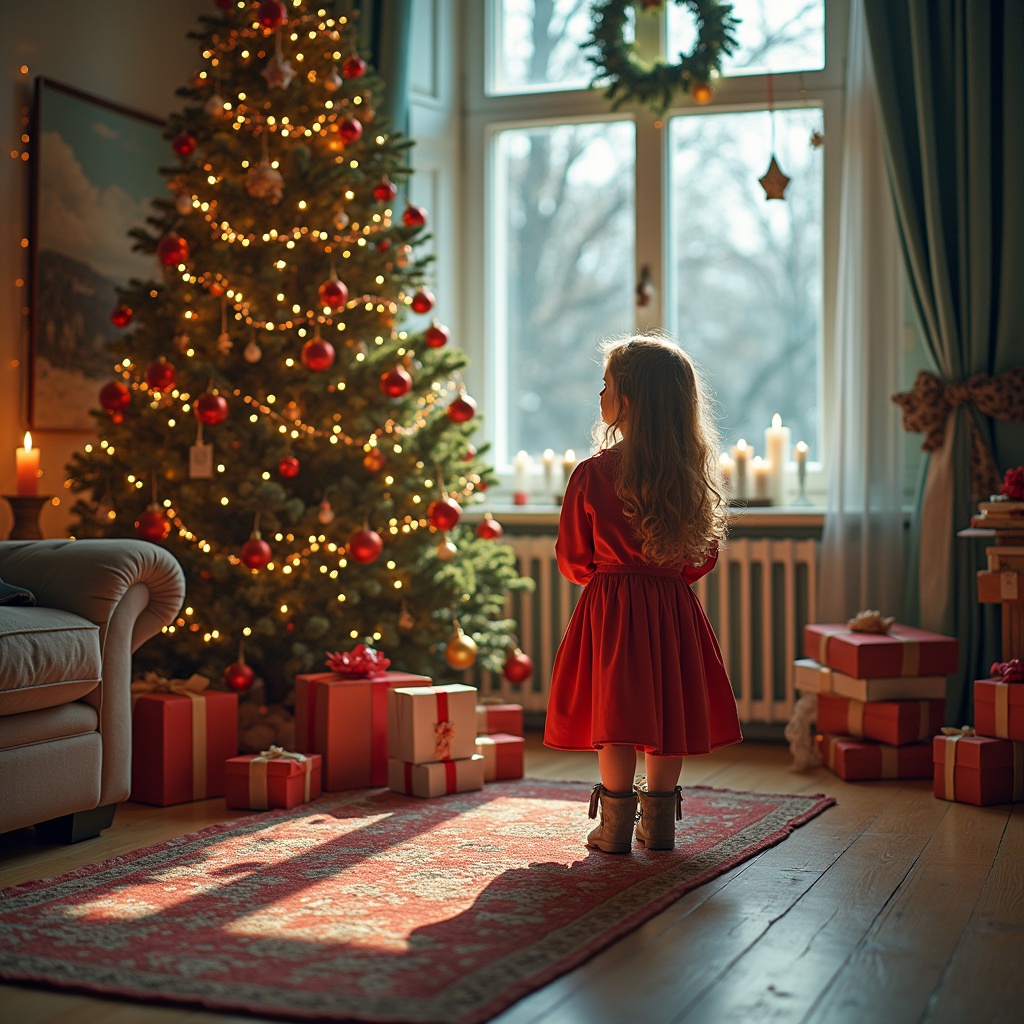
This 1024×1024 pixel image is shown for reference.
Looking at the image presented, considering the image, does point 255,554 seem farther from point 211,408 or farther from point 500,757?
point 500,757

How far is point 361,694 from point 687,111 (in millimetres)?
2579

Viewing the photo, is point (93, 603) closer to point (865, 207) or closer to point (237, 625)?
point (237, 625)

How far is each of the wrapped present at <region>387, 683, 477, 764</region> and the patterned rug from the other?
153 mm

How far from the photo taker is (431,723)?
3328 millimetres

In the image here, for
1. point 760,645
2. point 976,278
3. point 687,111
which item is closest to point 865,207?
point 976,278

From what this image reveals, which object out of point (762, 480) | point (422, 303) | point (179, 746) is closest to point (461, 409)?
point (422, 303)

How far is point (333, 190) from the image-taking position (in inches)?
150

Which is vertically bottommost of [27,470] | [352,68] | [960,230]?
[27,470]

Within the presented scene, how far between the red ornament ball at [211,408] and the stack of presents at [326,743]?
0.73 metres

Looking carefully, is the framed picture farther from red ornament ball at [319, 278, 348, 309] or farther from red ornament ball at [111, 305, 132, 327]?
red ornament ball at [319, 278, 348, 309]

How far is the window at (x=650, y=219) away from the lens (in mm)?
4625

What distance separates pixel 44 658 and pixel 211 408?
105 cm

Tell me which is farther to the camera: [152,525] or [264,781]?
[152,525]

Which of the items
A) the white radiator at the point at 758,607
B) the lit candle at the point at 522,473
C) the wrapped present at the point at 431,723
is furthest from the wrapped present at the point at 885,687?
the lit candle at the point at 522,473
